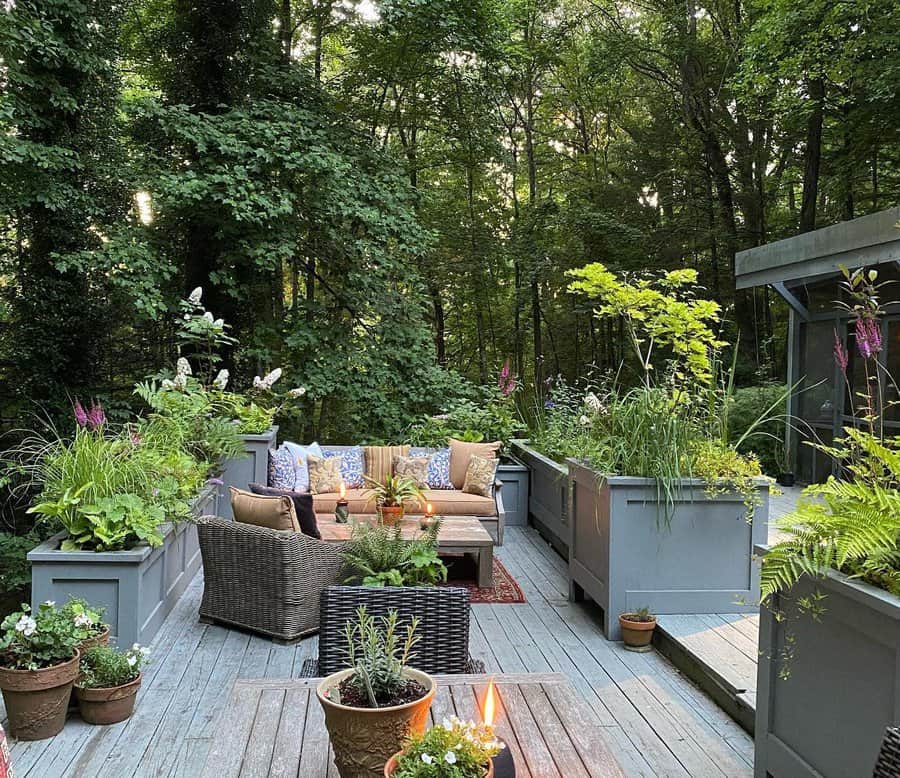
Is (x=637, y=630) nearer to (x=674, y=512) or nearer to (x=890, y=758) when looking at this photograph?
(x=674, y=512)

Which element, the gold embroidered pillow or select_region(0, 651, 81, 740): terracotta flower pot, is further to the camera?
the gold embroidered pillow

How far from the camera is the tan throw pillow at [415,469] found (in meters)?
7.34

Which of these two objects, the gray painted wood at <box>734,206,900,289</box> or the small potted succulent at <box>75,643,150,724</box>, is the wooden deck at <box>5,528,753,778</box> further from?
the gray painted wood at <box>734,206,900,289</box>

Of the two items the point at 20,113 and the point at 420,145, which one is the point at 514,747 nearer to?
the point at 20,113

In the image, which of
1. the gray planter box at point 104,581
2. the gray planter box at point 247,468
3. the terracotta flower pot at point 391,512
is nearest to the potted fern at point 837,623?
the gray planter box at point 104,581

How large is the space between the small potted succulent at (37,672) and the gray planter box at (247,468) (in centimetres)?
336

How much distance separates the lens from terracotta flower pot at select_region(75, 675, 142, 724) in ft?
11.1

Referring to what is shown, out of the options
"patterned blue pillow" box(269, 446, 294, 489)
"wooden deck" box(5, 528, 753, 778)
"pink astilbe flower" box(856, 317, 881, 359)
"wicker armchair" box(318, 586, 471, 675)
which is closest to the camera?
"pink astilbe flower" box(856, 317, 881, 359)

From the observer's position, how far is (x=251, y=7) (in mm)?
10281

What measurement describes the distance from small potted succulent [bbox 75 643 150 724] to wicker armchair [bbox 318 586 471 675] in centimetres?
123

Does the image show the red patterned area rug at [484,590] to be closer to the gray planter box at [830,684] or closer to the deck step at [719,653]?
the deck step at [719,653]

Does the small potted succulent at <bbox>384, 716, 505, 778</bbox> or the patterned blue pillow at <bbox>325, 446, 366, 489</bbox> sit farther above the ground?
the small potted succulent at <bbox>384, 716, 505, 778</bbox>

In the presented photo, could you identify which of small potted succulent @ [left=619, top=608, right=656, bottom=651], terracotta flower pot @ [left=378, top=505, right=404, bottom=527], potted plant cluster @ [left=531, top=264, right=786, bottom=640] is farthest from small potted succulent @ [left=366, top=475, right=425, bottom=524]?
small potted succulent @ [left=619, top=608, right=656, bottom=651]

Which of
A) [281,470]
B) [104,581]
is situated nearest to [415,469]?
[281,470]
